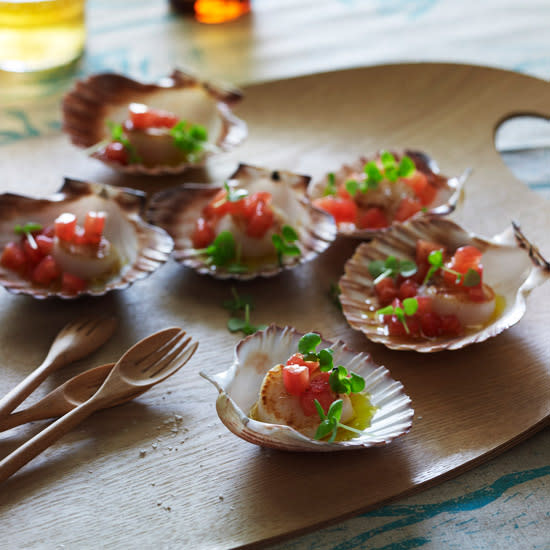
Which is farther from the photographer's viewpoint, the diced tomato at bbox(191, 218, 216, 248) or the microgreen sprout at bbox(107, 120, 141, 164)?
the microgreen sprout at bbox(107, 120, 141, 164)

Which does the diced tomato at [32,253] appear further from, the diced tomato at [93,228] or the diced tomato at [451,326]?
the diced tomato at [451,326]

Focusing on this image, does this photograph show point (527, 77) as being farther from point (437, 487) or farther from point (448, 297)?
point (437, 487)

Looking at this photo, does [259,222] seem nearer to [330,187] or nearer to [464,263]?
[330,187]

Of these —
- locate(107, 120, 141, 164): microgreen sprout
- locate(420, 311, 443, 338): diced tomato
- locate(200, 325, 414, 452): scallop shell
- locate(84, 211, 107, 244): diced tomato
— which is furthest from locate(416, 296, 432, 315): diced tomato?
locate(107, 120, 141, 164): microgreen sprout

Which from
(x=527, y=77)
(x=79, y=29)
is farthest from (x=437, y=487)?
(x=79, y=29)

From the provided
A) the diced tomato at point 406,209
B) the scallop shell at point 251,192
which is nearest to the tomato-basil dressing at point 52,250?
the scallop shell at point 251,192

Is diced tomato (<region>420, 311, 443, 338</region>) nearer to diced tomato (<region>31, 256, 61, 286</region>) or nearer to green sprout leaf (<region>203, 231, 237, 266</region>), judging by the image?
green sprout leaf (<region>203, 231, 237, 266</region>)
